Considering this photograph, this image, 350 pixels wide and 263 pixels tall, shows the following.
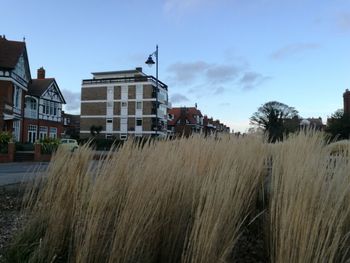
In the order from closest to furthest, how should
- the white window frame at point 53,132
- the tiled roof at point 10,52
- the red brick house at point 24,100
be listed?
the red brick house at point 24,100, the tiled roof at point 10,52, the white window frame at point 53,132

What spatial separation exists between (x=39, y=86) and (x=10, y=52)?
33.5ft

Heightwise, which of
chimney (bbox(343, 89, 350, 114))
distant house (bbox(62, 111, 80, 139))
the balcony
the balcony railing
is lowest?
the balcony

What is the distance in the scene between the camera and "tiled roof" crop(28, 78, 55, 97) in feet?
145

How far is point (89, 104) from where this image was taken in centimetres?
7019

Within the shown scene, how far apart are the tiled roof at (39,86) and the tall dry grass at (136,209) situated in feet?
141

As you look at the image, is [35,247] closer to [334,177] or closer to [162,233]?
[162,233]

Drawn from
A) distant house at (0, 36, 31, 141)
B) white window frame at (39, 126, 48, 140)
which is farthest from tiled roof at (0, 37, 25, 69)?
white window frame at (39, 126, 48, 140)

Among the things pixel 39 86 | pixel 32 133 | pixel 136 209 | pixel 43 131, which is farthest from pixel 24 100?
pixel 136 209

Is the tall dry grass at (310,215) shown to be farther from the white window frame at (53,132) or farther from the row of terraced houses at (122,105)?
the row of terraced houses at (122,105)

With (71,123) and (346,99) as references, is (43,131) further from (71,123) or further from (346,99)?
(71,123)

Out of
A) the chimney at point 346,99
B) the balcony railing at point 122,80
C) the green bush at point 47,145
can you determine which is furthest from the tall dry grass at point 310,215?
the balcony railing at point 122,80

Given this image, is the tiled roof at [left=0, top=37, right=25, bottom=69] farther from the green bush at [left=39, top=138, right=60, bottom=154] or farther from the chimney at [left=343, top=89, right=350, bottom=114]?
the chimney at [left=343, top=89, right=350, bottom=114]

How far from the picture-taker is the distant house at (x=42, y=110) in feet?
138

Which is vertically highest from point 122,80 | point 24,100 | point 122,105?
point 122,80
